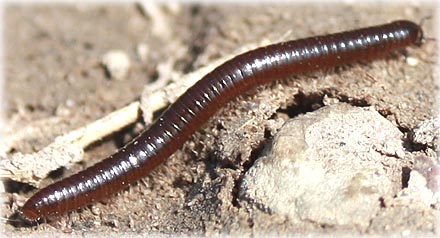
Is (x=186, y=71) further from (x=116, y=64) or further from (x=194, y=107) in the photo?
(x=194, y=107)

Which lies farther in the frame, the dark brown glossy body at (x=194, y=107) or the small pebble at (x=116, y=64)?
the small pebble at (x=116, y=64)

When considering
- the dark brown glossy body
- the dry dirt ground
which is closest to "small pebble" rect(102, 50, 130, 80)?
the dry dirt ground

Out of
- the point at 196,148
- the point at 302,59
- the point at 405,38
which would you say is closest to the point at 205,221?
the point at 196,148

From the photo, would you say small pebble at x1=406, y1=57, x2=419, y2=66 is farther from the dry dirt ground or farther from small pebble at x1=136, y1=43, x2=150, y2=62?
small pebble at x1=136, y1=43, x2=150, y2=62

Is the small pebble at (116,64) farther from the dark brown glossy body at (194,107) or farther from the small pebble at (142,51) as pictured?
the dark brown glossy body at (194,107)

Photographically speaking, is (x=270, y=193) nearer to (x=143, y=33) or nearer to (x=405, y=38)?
(x=405, y=38)

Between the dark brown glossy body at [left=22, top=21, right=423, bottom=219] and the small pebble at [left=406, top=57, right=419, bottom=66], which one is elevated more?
the dark brown glossy body at [left=22, top=21, right=423, bottom=219]

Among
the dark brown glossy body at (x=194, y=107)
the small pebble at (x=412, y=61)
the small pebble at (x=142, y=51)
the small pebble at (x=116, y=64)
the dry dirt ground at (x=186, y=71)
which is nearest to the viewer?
the dry dirt ground at (x=186, y=71)

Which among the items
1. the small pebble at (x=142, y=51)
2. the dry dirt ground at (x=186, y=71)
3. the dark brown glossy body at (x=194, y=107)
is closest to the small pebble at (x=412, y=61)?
the dry dirt ground at (x=186, y=71)
